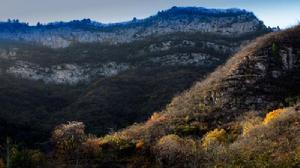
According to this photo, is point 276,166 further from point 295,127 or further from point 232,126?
point 232,126

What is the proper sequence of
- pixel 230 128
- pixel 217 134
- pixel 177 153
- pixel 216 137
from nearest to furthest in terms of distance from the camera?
pixel 177 153 < pixel 216 137 < pixel 217 134 < pixel 230 128

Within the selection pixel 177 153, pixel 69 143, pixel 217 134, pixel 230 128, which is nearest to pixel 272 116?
pixel 217 134

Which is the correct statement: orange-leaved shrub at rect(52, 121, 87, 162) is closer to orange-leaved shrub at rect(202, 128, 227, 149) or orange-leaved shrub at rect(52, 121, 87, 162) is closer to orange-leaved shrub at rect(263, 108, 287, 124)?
orange-leaved shrub at rect(202, 128, 227, 149)

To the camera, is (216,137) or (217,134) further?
(217,134)

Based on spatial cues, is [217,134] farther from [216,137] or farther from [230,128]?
[230,128]

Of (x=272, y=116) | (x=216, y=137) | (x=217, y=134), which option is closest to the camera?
(x=272, y=116)

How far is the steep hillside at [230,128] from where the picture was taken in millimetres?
104669

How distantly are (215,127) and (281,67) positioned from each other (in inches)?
1740

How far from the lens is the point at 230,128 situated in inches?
6058

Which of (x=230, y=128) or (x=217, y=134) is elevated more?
(x=217, y=134)

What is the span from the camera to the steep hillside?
10467 cm

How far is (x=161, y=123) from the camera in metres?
178

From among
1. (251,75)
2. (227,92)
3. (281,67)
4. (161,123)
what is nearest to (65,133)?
(161,123)

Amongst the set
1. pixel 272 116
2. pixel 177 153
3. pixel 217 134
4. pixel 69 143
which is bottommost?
pixel 69 143
